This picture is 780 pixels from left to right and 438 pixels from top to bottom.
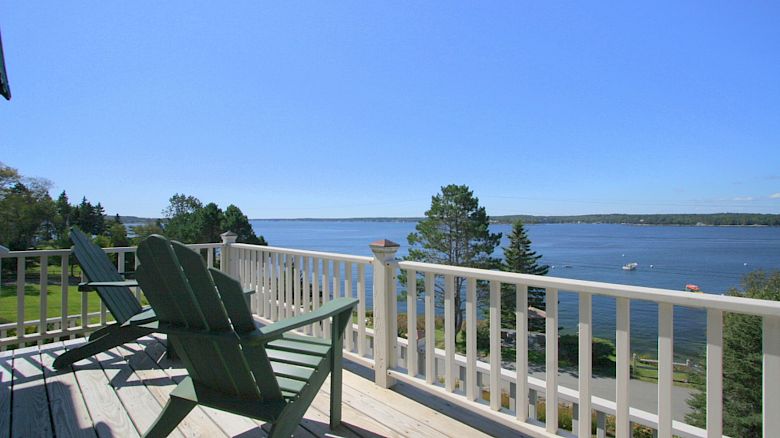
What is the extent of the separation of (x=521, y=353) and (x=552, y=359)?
161 mm

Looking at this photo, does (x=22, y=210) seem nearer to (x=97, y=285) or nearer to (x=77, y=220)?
(x=77, y=220)

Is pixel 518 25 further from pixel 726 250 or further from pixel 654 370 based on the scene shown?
pixel 726 250

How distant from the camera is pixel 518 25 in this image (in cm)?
761

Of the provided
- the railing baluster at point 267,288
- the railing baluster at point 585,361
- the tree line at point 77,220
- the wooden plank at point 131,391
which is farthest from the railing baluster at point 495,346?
the tree line at point 77,220

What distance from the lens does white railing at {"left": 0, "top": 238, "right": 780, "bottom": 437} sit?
51.9 inches

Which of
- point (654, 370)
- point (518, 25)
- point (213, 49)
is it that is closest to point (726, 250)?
point (654, 370)

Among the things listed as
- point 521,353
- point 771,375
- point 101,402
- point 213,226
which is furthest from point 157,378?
point 213,226

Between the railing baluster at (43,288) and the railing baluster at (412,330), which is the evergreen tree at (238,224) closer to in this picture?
the railing baluster at (43,288)

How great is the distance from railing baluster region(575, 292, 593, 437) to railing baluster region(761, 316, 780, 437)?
1.75 ft

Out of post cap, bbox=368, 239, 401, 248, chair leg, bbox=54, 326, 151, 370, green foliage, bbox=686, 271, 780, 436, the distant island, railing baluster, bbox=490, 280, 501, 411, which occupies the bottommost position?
green foliage, bbox=686, 271, 780, 436

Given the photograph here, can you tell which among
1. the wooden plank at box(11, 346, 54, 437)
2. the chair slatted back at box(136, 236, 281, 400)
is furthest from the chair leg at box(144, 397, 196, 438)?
the wooden plank at box(11, 346, 54, 437)

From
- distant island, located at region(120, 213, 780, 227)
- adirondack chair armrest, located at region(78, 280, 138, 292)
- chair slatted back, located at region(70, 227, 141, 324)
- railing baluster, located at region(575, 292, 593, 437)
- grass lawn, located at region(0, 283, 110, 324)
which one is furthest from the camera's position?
distant island, located at region(120, 213, 780, 227)

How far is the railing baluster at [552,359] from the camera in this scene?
1.72 meters

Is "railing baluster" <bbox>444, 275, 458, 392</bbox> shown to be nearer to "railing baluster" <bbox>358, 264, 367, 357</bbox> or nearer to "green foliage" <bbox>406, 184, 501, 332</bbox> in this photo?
"railing baluster" <bbox>358, 264, 367, 357</bbox>
